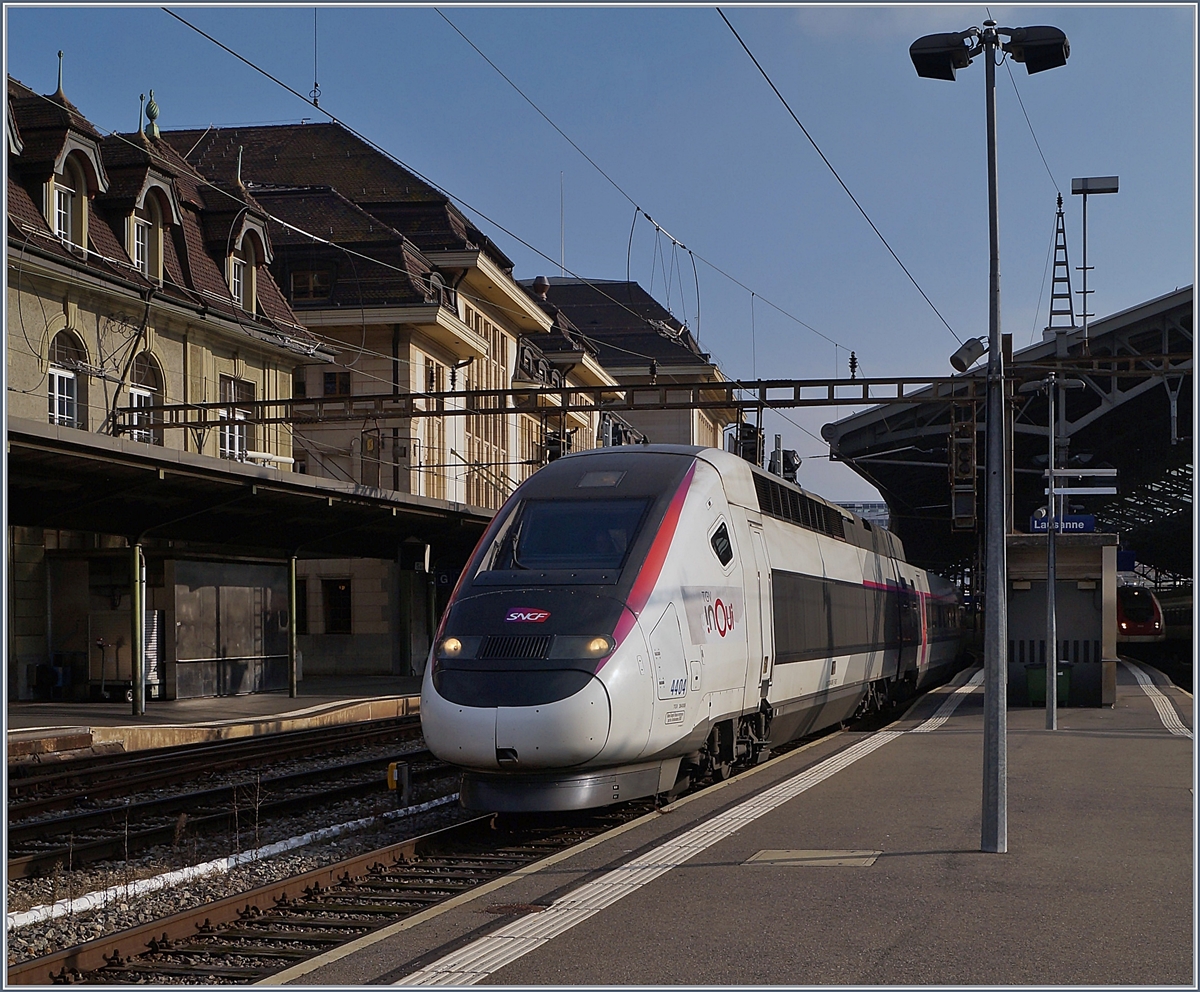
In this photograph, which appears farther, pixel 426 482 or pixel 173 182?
pixel 426 482

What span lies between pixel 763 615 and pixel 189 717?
12308mm

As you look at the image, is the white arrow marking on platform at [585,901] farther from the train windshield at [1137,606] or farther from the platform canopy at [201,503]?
the train windshield at [1137,606]

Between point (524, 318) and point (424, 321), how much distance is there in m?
10.7

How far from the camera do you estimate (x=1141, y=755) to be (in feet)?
54.0

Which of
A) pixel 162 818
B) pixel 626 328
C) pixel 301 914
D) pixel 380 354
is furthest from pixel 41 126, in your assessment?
pixel 626 328

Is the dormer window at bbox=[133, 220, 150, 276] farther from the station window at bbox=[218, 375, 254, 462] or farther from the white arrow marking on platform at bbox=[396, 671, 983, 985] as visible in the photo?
the white arrow marking on platform at bbox=[396, 671, 983, 985]

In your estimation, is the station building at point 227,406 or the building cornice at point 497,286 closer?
the station building at point 227,406

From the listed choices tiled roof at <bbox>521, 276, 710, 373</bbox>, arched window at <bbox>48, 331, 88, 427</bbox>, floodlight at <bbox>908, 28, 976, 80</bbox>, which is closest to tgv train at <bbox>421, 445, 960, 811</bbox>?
floodlight at <bbox>908, 28, 976, 80</bbox>

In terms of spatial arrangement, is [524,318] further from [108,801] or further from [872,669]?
[108,801]

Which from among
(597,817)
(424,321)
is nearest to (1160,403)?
(424,321)

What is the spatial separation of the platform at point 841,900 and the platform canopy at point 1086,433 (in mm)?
9761

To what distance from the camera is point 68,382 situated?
26.7 meters

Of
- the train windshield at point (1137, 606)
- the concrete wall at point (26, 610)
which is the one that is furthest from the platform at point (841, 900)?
the train windshield at point (1137, 606)

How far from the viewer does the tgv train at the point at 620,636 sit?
34.4ft
